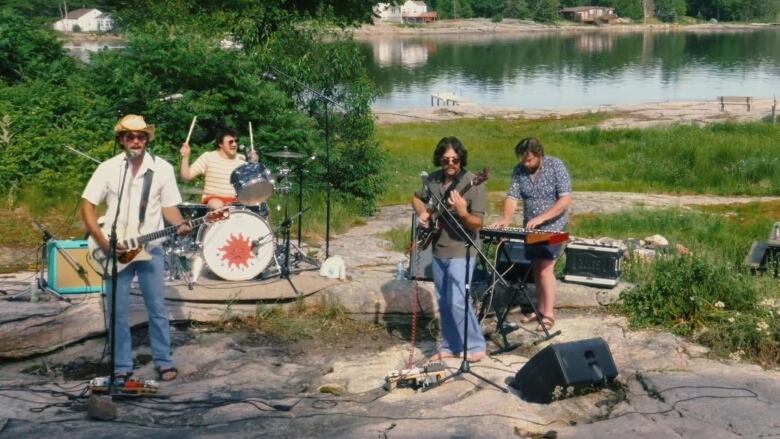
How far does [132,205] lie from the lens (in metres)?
7.07

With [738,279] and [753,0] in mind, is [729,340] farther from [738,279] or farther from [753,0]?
[753,0]

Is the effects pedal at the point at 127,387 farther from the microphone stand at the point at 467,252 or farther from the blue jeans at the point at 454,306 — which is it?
the blue jeans at the point at 454,306

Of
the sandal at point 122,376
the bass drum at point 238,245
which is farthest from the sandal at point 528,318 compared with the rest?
the sandal at point 122,376

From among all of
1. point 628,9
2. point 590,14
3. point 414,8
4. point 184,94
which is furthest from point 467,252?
point 628,9

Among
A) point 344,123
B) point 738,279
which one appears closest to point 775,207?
point 344,123

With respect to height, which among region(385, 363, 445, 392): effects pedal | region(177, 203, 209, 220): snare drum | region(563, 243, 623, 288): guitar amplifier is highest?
region(177, 203, 209, 220): snare drum

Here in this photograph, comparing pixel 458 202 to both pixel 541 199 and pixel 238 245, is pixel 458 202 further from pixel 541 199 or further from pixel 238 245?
pixel 238 245

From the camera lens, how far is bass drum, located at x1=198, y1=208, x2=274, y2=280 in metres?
9.27

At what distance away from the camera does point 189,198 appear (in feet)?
39.6

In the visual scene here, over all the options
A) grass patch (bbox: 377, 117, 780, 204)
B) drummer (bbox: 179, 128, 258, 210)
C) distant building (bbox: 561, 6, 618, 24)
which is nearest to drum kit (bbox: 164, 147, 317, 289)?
drummer (bbox: 179, 128, 258, 210)

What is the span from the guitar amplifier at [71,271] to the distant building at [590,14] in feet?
413

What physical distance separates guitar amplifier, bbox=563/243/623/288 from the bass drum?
8.84 feet

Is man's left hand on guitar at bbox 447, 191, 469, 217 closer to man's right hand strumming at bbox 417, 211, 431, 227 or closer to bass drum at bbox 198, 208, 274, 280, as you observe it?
man's right hand strumming at bbox 417, 211, 431, 227

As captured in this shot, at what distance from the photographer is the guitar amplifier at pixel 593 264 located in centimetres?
941
